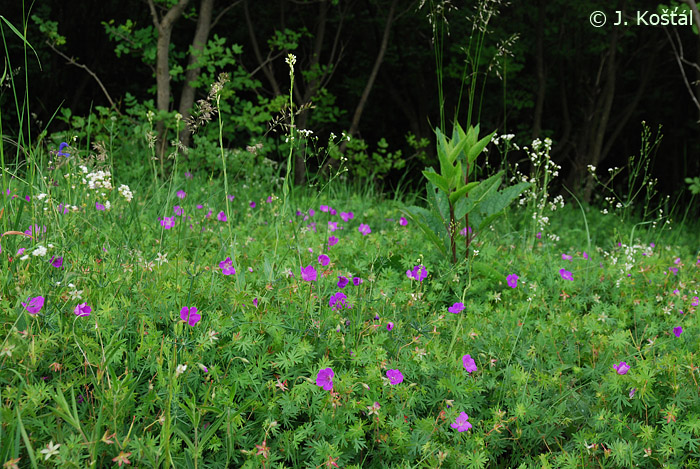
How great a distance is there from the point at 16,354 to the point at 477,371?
4.58ft

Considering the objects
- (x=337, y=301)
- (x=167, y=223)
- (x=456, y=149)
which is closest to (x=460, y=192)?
(x=456, y=149)

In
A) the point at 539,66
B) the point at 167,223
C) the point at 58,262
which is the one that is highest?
the point at 539,66

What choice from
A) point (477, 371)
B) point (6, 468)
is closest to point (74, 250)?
point (6, 468)

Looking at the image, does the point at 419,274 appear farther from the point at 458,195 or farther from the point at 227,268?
the point at 227,268

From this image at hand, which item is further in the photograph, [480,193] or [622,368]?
[480,193]

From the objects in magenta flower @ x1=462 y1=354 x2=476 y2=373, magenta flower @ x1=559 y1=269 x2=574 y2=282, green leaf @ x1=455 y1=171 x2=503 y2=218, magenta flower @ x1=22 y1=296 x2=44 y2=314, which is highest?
green leaf @ x1=455 y1=171 x2=503 y2=218

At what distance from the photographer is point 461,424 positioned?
5.42ft

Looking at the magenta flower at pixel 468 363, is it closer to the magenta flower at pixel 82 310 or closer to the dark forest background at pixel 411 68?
the magenta flower at pixel 82 310

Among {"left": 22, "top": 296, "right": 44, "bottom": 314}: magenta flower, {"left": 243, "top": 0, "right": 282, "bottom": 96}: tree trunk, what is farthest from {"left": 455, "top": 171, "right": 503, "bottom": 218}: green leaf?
{"left": 243, "top": 0, "right": 282, "bottom": 96}: tree trunk

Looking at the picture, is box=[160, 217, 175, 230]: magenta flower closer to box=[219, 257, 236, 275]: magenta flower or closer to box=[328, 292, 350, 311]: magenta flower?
box=[219, 257, 236, 275]: magenta flower

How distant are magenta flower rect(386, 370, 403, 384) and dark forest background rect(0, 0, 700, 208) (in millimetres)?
5000

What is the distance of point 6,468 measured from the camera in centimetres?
124

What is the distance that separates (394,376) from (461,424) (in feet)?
0.77

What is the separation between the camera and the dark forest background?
7.25m
